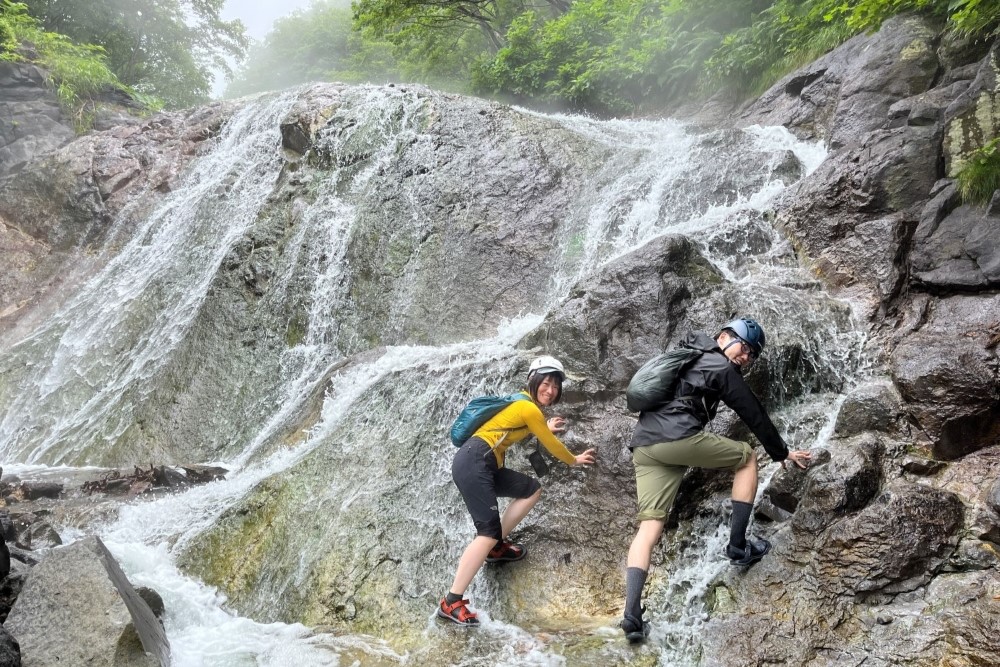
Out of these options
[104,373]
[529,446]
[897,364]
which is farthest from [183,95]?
[897,364]

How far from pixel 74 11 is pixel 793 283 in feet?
89.8

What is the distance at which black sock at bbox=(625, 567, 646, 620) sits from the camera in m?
4.71

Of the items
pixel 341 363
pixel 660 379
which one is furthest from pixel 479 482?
pixel 341 363

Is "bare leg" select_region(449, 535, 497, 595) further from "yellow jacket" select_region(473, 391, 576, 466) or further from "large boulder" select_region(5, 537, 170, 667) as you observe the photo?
"large boulder" select_region(5, 537, 170, 667)

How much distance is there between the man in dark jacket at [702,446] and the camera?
16.0ft

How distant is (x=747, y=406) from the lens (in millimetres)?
4871

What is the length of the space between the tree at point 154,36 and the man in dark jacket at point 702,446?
25981mm

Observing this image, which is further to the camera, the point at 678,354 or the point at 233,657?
the point at 233,657

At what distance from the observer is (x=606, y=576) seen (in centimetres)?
574

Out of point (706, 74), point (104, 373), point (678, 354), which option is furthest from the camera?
point (706, 74)

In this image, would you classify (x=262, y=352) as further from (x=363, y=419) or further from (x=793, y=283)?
(x=793, y=283)

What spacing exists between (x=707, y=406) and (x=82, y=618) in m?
5.27

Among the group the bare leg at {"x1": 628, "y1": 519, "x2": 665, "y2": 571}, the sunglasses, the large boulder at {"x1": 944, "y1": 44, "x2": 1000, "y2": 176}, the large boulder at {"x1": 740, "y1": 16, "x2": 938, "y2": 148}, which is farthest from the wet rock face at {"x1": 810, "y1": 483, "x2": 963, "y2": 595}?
the large boulder at {"x1": 740, "y1": 16, "x2": 938, "y2": 148}

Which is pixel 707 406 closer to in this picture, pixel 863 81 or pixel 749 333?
pixel 749 333
